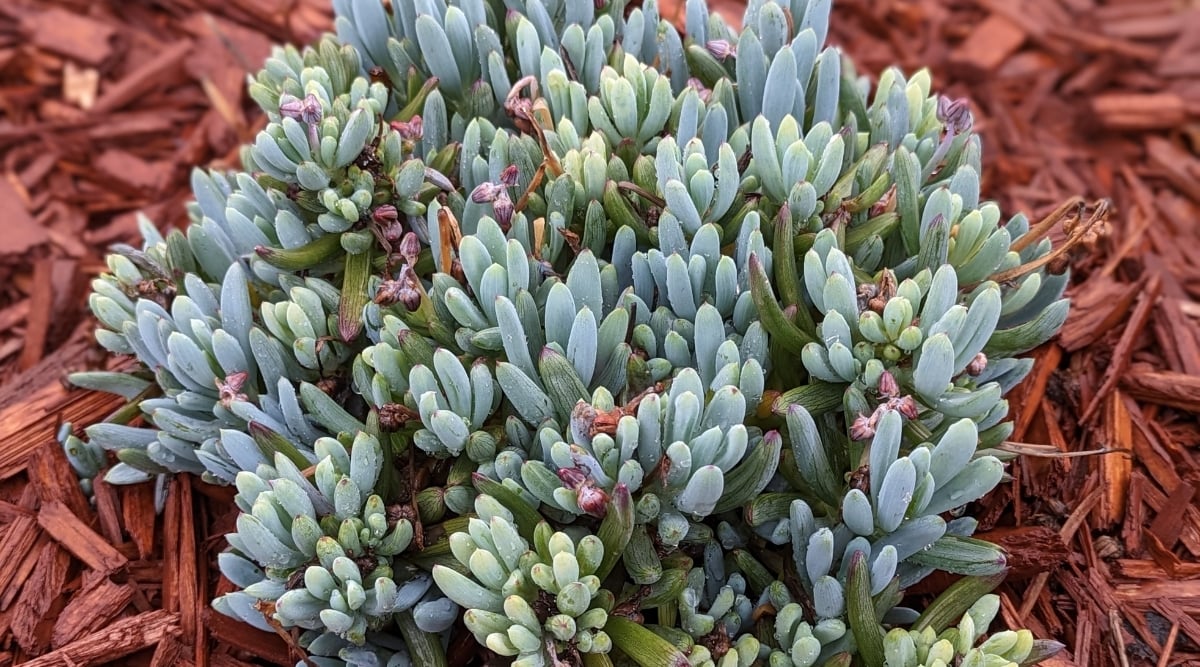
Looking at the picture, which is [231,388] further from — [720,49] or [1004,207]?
[1004,207]

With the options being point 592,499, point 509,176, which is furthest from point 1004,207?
point 592,499

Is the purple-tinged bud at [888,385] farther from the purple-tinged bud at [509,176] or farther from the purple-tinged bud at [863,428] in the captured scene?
the purple-tinged bud at [509,176]

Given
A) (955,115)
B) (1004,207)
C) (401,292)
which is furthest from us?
(1004,207)

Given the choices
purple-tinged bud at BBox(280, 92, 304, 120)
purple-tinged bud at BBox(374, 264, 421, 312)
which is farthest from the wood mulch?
purple-tinged bud at BBox(280, 92, 304, 120)

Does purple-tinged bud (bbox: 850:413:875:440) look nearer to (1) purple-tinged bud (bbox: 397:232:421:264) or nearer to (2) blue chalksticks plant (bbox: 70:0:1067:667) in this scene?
(2) blue chalksticks plant (bbox: 70:0:1067:667)

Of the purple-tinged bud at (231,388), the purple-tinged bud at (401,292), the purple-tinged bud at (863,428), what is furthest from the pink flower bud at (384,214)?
the purple-tinged bud at (863,428)

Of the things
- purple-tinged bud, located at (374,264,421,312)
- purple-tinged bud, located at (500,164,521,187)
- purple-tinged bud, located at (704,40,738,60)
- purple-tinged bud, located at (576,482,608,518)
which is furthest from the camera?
purple-tinged bud, located at (704,40,738,60)

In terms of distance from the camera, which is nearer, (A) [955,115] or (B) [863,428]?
(B) [863,428]
